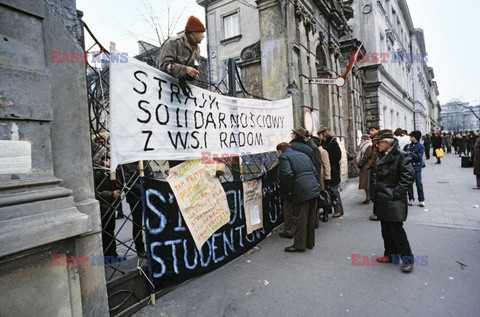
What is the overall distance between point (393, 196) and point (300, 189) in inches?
48.0

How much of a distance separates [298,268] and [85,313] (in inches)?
95.9

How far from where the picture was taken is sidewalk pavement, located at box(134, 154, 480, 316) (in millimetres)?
2662

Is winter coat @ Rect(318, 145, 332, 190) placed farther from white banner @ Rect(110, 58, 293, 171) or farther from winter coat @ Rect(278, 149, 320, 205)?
white banner @ Rect(110, 58, 293, 171)

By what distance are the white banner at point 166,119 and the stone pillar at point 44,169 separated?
13.6 inches

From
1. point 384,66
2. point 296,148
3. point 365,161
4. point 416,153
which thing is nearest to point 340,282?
point 296,148

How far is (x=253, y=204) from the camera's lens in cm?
450

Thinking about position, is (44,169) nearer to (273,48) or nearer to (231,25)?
(273,48)

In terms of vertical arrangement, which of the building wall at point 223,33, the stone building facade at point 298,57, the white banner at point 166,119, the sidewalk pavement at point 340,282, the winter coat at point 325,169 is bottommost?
the sidewalk pavement at point 340,282

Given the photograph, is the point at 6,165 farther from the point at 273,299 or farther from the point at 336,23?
the point at 336,23

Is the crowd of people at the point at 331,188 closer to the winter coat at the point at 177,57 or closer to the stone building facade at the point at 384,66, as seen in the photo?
the winter coat at the point at 177,57

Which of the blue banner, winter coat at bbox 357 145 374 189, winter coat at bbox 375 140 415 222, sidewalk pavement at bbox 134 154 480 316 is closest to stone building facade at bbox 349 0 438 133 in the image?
winter coat at bbox 357 145 374 189

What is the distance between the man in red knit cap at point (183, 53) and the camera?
3100 mm

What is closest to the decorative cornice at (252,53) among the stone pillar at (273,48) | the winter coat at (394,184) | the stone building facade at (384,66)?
the stone pillar at (273,48)

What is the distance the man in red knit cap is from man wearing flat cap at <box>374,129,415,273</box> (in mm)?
2647
